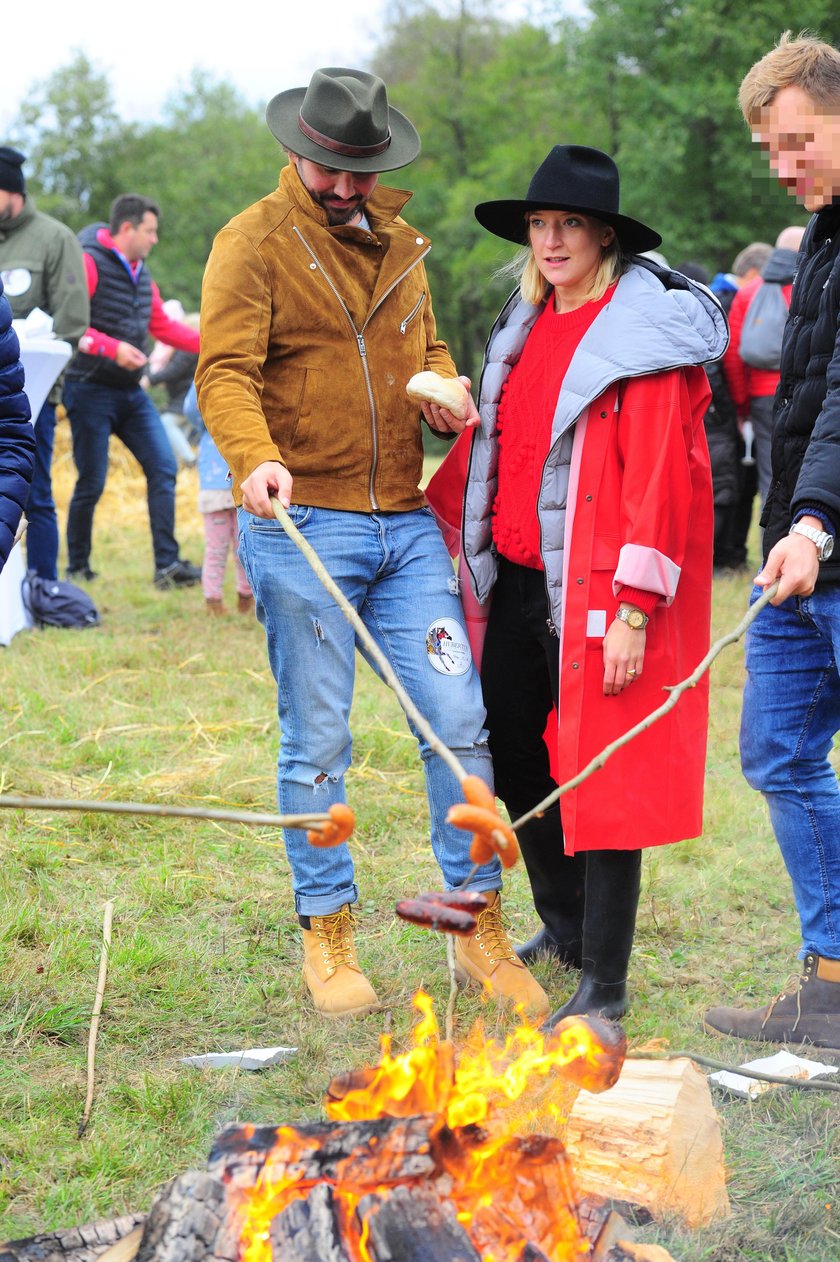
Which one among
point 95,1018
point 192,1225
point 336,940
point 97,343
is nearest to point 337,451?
point 336,940

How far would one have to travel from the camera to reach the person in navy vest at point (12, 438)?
3420 mm

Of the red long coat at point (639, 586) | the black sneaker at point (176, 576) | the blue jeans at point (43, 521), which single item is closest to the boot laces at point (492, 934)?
the red long coat at point (639, 586)

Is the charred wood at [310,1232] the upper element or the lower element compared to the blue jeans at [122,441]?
lower

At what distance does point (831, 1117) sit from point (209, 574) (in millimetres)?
6241

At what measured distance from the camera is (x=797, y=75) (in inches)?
122

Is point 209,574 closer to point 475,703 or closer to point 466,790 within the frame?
point 475,703

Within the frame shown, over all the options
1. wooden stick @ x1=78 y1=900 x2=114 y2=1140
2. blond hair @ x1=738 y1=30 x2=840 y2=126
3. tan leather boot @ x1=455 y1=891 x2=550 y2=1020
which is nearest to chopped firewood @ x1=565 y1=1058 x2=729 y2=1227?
tan leather boot @ x1=455 y1=891 x2=550 y2=1020

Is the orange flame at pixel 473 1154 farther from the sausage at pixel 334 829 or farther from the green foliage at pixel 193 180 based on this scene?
the green foliage at pixel 193 180

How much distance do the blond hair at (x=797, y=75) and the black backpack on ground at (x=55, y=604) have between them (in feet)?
20.2

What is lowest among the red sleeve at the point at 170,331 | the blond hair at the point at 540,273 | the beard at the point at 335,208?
the red sleeve at the point at 170,331

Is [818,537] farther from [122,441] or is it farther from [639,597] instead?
[122,441]

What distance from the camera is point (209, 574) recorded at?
8.66 m

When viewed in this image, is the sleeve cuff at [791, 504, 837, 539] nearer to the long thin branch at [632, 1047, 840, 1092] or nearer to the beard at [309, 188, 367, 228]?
the long thin branch at [632, 1047, 840, 1092]

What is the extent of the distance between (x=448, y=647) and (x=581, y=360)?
0.89 m
